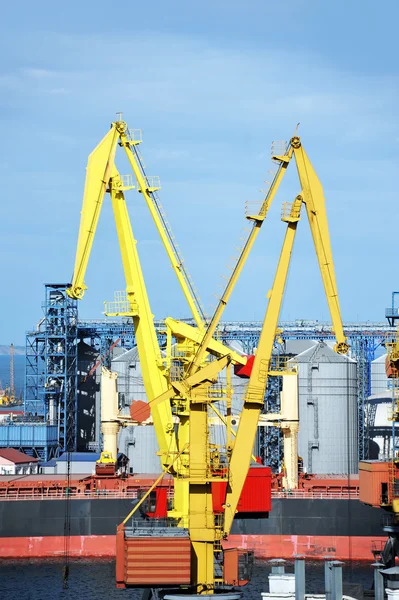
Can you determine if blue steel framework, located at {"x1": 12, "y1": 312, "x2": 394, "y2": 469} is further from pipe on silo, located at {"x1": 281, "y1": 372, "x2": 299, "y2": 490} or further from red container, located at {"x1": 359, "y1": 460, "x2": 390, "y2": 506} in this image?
red container, located at {"x1": 359, "y1": 460, "x2": 390, "y2": 506}

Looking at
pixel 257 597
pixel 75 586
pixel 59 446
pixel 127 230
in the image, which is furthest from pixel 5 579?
pixel 59 446

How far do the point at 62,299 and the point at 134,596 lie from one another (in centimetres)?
4396

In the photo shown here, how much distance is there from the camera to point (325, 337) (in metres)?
104

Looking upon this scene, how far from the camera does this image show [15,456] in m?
91.6

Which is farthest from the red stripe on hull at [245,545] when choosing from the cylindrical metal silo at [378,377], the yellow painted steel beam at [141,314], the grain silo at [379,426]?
the cylindrical metal silo at [378,377]

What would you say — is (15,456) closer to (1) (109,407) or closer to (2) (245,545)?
(1) (109,407)

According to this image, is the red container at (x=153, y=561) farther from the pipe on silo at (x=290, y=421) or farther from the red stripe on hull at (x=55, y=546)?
the pipe on silo at (x=290, y=421)

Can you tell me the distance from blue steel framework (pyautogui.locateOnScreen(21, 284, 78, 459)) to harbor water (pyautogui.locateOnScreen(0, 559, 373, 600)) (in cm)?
2933

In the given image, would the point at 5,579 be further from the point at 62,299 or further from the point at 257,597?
the point at 62,299

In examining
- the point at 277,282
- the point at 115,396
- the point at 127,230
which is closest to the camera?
the point at 277,282

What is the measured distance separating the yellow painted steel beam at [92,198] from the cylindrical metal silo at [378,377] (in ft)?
192

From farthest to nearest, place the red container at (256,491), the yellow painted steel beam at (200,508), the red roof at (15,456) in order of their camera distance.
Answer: the red roof at (15,456)
the red container at (256,491)
the yellow painted steel beam at (200,508)

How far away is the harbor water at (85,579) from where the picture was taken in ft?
188

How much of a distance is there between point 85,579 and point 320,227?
75.5ft
